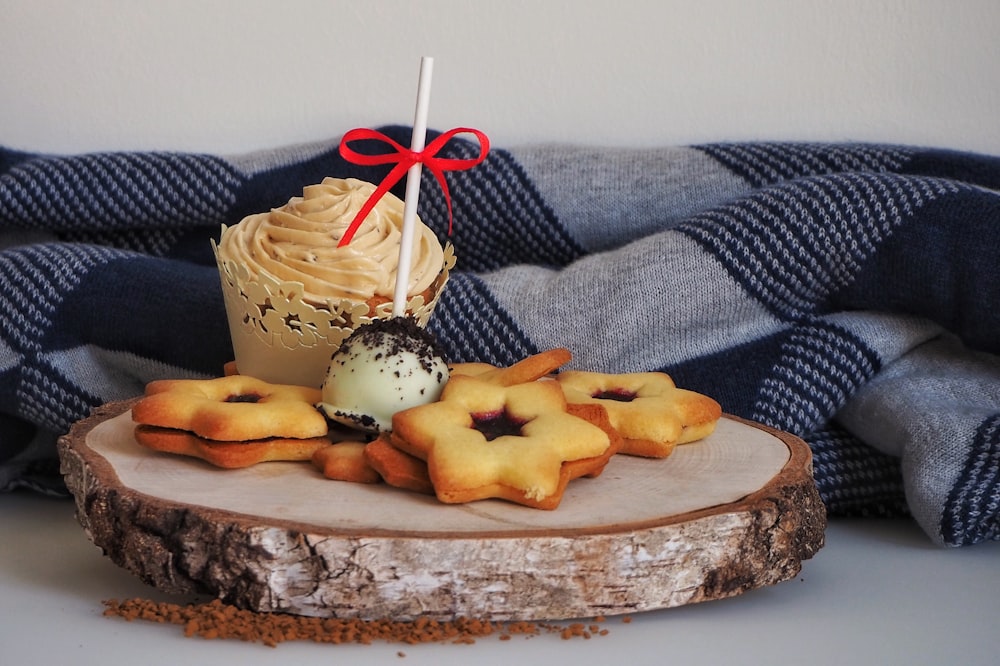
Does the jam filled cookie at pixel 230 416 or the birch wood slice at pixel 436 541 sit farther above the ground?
the jam filled cookie at pixel 230 416

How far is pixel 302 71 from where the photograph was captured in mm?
1329

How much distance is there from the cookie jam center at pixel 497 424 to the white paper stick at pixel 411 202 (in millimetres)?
110

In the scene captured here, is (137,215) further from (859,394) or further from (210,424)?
(859,394)

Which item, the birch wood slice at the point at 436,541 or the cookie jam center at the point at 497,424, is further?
the cookie jam center at the point at 497,424

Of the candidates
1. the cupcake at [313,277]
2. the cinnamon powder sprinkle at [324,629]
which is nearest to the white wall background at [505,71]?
the cupcake at [313,277]

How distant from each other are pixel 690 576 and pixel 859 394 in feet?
1.43

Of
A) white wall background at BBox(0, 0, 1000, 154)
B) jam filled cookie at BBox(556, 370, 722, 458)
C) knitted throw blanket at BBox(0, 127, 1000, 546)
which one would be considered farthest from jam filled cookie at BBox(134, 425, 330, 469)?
white wall background at BBox(0, 0, 1000, 154)

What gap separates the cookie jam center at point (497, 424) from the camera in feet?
2.50

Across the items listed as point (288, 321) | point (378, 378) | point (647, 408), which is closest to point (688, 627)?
point (647, 408)

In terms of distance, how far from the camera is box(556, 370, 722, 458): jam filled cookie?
2.60ft

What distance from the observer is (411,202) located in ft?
2.65

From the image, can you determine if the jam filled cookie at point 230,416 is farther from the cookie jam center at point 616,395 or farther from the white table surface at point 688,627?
the cookie jam center at point 616,395

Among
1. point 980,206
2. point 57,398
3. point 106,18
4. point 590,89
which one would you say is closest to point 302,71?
point 106,18

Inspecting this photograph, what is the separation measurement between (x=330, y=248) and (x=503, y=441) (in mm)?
225
